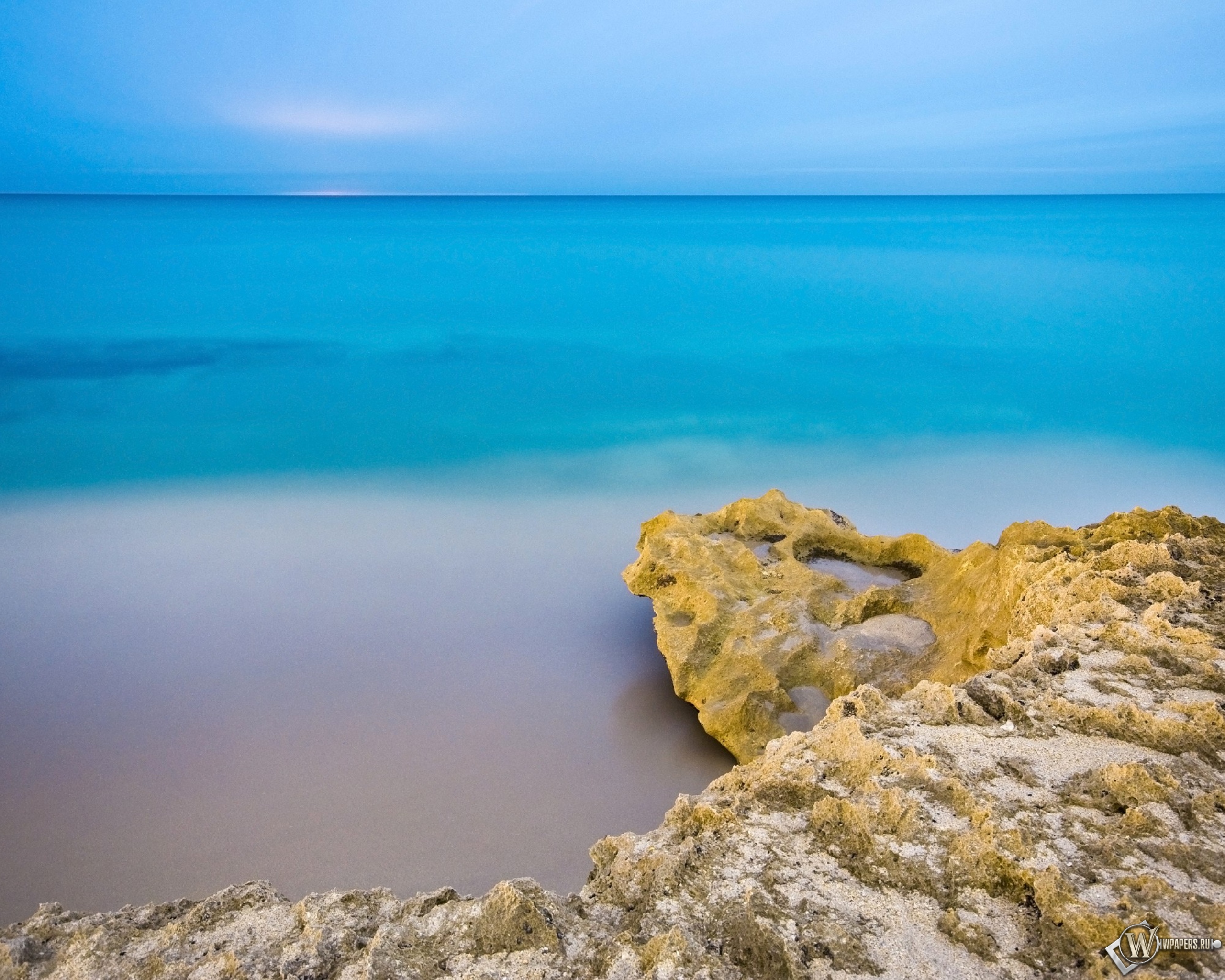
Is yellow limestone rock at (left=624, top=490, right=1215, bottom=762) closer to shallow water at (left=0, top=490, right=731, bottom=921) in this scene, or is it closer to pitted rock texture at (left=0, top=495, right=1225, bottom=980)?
shallow water at (left=0, top=490, right=731, bottom=921)

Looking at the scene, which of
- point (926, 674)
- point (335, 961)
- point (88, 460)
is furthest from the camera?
point (88, 460)

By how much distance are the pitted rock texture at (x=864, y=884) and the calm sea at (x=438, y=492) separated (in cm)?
189

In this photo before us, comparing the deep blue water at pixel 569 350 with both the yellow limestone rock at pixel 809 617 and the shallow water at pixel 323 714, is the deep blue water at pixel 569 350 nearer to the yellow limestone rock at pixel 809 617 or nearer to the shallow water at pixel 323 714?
the shallow water at pixel 323 714

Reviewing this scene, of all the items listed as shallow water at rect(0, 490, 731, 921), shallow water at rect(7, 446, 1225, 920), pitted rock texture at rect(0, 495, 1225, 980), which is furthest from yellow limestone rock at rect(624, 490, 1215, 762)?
pitted rock texture at rect(0, 495, 1225, 980)

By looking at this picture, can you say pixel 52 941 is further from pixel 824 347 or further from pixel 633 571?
pixel 824 347

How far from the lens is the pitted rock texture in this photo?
7.23 feet

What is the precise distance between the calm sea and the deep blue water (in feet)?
0.35

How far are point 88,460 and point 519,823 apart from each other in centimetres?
815

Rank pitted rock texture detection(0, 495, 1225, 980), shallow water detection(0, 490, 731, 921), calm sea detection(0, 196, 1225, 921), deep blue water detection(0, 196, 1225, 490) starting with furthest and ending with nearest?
deep blue water detection(0, 196, 1225, 490)
calm sea detection(0, 196, 1225, 921)
shallow water detection(0, 490, 731, 921)
pitted rock texture detection(0, 495, 1225, 980)

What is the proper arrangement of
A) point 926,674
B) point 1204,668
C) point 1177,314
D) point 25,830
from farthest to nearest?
point 1177,314
point 926,674
point 25,830
point 1204,668

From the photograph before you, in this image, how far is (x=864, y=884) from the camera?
2.44 meters

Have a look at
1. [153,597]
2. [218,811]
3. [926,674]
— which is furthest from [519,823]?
[153,597]

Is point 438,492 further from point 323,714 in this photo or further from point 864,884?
point 864,884

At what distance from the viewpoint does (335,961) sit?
232 cm
